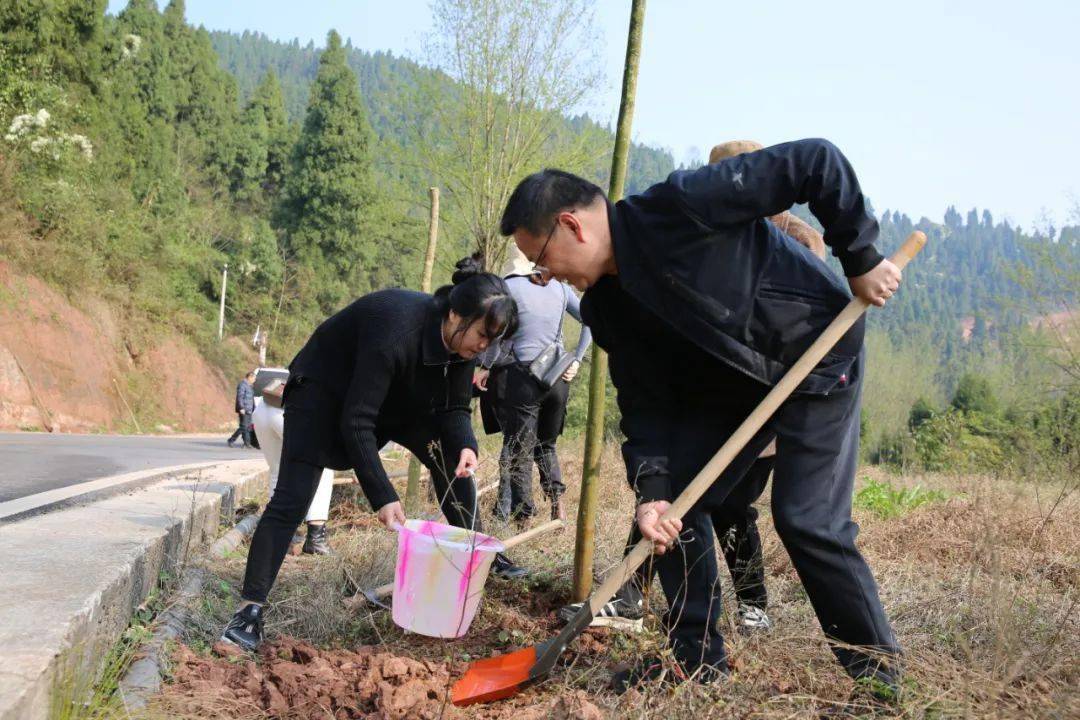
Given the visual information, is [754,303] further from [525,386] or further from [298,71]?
[298,71]

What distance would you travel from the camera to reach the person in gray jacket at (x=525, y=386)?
17.5 feet

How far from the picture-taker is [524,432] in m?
5.48

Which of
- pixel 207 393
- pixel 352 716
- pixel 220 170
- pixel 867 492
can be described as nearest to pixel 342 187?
pixel 220 170

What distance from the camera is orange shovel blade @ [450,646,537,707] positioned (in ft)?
9.32

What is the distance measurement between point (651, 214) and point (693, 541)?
1.04m

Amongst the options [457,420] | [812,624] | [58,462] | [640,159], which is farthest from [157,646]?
[640,159]

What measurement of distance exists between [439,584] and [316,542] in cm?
184

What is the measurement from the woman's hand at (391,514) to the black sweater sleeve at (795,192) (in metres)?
1.68

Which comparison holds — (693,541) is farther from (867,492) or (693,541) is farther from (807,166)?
(867,492)

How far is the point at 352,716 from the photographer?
2754 mm

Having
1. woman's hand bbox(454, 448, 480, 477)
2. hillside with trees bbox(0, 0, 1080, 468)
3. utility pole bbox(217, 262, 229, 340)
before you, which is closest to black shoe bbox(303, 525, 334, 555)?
woman's hand bbox(454, 448, 480, 477)

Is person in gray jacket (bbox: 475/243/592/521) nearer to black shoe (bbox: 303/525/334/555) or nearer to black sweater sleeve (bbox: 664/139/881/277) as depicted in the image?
black shoe (bbox: 303/525/334/555)

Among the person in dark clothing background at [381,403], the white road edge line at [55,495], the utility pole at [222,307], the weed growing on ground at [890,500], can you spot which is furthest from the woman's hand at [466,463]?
the utility pole at [222,307]

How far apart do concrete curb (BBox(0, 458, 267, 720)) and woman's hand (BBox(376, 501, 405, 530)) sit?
→ 882 millimetres
